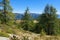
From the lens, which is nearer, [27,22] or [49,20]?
[49,20]

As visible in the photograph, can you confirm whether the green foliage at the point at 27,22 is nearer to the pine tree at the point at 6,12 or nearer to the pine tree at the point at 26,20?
the pine tree at the point at 26,20

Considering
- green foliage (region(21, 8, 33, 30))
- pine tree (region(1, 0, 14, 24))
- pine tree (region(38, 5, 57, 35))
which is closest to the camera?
pine tree (region(1, 0, 14, 24))

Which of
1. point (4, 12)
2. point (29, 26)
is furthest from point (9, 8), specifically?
point (29, 26)

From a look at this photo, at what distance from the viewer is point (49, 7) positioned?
6203 cm

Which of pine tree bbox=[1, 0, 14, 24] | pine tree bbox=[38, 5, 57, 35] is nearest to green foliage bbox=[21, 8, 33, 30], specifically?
pine tree bbox=[38, 5, 57, 35]

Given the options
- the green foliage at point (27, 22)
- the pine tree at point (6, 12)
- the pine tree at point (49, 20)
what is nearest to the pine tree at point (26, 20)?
the green foliage at point (27, 22)

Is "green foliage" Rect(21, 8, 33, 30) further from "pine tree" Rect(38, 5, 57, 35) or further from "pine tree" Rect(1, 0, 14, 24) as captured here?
"pine tree" Rect(1, 0, 14, 24)

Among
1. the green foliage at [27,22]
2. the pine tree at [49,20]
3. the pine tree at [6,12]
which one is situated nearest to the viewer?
the pine tree at [6,12]

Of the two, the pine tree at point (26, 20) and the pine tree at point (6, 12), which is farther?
the pine tree at point (26, 20)

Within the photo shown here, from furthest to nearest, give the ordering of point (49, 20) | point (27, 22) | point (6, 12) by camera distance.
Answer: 1. point (27, 22)
2. point (49, 20)
3. point (6, 12)

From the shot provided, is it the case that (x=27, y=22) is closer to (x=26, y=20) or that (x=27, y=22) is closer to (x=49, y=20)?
(x=26, y=20)

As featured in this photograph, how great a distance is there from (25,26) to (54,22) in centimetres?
1230

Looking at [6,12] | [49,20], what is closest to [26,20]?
[49,20]

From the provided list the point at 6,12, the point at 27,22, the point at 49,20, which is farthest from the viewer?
the point at 27,22
